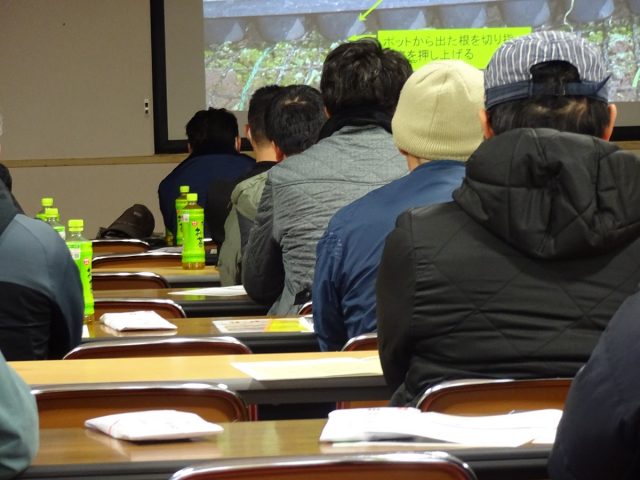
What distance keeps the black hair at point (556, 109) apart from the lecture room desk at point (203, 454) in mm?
689

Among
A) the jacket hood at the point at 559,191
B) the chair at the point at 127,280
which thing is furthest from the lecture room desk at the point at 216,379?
the chair at the point at 127,280

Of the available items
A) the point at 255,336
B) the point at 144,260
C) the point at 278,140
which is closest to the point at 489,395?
the point at 255,336

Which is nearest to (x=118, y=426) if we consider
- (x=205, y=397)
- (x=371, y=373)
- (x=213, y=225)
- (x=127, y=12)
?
(x=205, y=397)

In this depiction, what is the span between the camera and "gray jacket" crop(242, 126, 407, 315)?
3646 millimetres

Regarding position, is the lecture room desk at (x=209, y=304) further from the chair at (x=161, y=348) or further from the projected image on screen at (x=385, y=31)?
the projected image on screen at (x=385, y=31)

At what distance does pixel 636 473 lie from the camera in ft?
4.06

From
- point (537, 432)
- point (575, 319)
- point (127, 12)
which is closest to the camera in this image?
point (537, 432)

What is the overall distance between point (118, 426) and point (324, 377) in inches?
26.0

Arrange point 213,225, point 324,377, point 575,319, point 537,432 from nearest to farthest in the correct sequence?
1. point 537,432
2. point 575,319
3. point 324,377
4. point 213,225

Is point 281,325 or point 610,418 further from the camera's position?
point 281,325

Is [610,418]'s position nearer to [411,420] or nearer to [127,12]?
[411,420]

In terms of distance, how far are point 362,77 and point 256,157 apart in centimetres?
139

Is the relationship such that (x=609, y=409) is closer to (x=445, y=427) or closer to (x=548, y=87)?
(x=445, y=427)

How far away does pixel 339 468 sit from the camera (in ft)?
4.70
